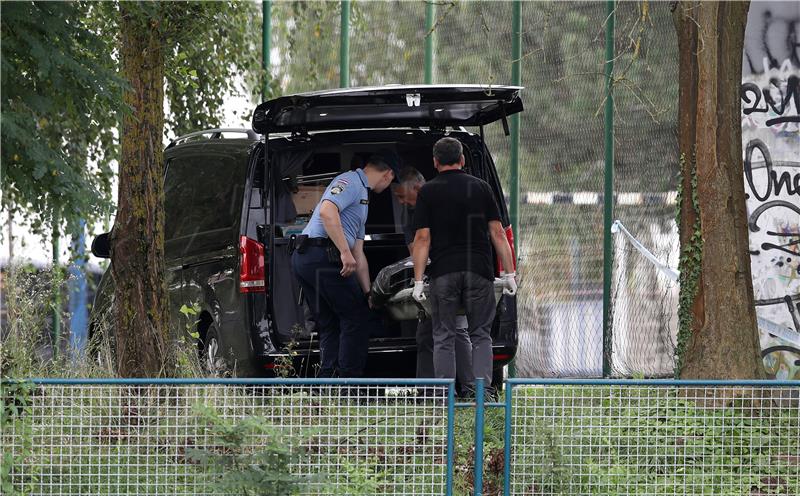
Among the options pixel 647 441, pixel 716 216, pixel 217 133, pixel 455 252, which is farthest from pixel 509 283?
pixel 217 133

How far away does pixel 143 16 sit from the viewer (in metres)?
6.61

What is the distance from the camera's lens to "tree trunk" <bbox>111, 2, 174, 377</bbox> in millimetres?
7027

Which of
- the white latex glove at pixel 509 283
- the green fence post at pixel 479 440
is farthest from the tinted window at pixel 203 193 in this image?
the green fence post at pixel 479 440

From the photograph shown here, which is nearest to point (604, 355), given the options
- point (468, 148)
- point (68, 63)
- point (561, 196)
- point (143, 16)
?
point (561, 196)

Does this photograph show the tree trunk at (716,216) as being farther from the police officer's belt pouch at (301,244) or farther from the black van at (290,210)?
the police officer's belt pouch at (301,244)

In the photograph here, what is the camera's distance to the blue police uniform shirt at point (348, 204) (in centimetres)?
785

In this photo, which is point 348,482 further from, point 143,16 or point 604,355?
point 604,355

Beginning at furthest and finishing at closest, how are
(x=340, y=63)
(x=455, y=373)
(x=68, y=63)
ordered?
(x=340, y=63) → (x=455, y=373) → (x=68, y=63)

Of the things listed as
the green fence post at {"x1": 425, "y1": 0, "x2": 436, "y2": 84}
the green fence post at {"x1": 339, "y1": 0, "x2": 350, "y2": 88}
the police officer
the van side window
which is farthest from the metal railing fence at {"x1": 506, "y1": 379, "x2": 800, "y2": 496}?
the green fence post at {"x1": 339, "y1": 0, "x2": 350, "y2": 88}

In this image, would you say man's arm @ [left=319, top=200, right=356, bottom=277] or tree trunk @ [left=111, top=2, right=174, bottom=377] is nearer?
tree trunk @ [left=111, top=2, right=174, bottom=377]

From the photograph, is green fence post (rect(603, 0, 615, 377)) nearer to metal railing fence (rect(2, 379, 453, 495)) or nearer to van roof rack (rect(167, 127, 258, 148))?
van roof rack (rect(167, 127, 258, 148))

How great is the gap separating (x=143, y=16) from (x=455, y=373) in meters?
2.78

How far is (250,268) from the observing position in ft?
25.7

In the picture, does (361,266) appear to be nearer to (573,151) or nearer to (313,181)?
(313,181)
